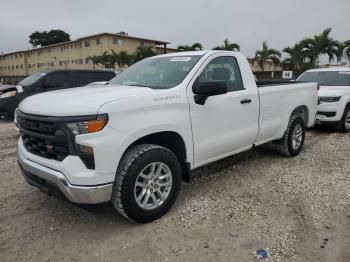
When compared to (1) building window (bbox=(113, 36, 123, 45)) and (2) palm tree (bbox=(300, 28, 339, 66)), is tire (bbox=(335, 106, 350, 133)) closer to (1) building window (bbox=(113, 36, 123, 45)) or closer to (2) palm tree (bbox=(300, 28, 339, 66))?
(2) palm tree (bbox=(300, 28, 339, 66))

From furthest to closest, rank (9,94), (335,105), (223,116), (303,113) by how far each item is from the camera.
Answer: (9,94) < (335,105) < (303,113) < (223,116)

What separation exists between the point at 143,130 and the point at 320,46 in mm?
27016

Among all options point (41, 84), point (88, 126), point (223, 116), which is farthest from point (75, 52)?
point (88, 126)

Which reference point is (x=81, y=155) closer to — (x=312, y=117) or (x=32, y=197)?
(x=32, y=197)

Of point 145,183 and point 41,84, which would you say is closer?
point 145,183

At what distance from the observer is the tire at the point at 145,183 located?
9.95 ft

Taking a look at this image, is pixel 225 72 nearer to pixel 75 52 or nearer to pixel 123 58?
pixel 123 58

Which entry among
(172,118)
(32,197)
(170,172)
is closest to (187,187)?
(170,172)

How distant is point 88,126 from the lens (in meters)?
2.78

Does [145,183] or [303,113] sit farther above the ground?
[303,113]

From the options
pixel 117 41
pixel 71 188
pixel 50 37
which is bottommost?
pixel 71 188

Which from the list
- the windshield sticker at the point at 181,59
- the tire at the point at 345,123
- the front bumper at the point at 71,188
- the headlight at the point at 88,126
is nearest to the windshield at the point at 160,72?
the windshield sticker at the point at 181,59

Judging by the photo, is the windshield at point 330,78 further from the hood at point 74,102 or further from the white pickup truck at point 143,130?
the hood at point 74,102

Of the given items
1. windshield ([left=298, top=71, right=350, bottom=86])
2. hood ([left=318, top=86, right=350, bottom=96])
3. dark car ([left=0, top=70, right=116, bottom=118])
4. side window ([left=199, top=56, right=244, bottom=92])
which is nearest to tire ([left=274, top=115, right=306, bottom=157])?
side window ([left=199, top=56, right=244, bottom=92])
